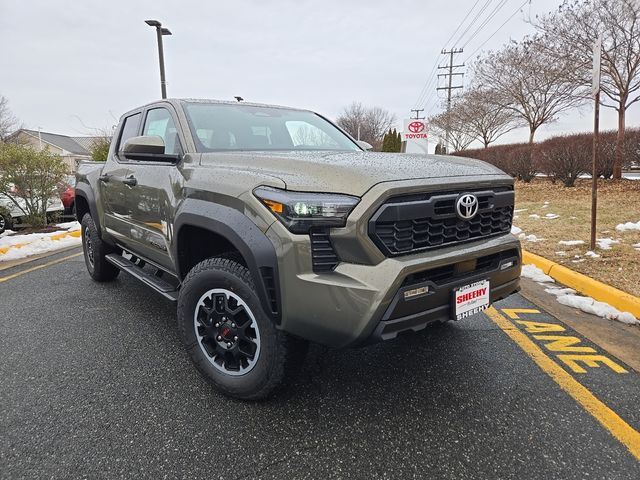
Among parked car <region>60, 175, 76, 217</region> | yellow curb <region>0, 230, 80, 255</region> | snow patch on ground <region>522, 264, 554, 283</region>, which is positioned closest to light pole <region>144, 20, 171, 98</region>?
parked car <region>60, 175, 76, 217</region>

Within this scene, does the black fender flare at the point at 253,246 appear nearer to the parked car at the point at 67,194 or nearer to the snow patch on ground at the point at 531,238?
the snow patch on ground at the point at 531,238

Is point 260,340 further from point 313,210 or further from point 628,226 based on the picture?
point 628,226

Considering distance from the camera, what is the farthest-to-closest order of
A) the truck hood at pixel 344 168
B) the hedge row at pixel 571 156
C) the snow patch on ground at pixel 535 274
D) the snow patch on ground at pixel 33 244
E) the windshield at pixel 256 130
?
the hedge row at pixel 571 156, the snow patch on ground at pixel 33 244, the snow patch on ground at pixel 535 274, the windshield at pixel 256 130, the truck hood at pixel 344 168

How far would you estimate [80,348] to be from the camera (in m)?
3.09

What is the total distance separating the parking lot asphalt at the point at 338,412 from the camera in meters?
1.88

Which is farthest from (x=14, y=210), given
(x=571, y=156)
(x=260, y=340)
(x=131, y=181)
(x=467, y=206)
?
(x=571, y=156)

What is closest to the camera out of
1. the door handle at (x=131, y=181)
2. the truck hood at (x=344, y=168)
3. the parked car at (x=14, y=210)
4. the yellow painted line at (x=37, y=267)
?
the truck hood at (x=344, y=168)

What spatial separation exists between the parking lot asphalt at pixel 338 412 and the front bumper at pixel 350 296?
553 millimetres

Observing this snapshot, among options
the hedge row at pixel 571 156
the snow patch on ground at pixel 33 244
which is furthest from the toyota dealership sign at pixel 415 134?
the snow patch on ground at pixel 33 244

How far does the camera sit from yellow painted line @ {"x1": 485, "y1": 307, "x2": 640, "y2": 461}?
6.63ft

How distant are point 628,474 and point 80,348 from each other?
3.37 metres

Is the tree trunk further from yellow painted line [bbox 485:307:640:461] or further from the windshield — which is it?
the windshield

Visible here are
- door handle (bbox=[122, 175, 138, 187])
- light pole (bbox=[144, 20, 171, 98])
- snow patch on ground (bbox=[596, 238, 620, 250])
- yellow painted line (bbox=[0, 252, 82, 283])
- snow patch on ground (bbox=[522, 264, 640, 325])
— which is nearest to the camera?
door handle (bbox=[122, 175, 138, 187])

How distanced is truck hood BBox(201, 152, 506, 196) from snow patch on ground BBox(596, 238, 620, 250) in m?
3.74
